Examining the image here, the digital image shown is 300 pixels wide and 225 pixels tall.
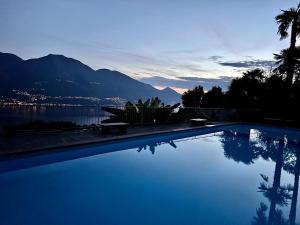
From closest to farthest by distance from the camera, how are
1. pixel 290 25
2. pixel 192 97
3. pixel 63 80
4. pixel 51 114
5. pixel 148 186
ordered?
pixel 148 186, pixel 51 114, pixel 290 25, pixel 192 97, pixel 63 80

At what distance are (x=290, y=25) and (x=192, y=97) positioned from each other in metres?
A: 9.16

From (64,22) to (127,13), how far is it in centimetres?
349

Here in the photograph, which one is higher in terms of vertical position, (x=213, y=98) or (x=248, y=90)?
(x=248, y=90)

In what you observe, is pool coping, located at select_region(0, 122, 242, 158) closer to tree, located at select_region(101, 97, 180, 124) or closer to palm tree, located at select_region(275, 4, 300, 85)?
tree, located at select_region(101, 97, 180, 124)

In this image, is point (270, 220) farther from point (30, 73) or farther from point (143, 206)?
point (30, 73)

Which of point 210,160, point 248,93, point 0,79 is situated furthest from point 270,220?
point 0,79

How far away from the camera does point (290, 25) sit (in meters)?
17.9

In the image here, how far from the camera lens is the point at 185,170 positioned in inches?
270

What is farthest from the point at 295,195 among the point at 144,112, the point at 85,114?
the point at 144,112

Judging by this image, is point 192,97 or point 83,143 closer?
point 83,143

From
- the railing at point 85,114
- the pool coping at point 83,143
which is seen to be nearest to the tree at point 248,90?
the railing at point 85,114

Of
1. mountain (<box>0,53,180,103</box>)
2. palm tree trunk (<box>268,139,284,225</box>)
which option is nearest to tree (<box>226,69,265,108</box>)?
palm tree trunk (<box>268,139,284,225</box>)

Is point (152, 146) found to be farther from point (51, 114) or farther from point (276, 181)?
point (276, 181)

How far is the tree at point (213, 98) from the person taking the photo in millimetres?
21781
